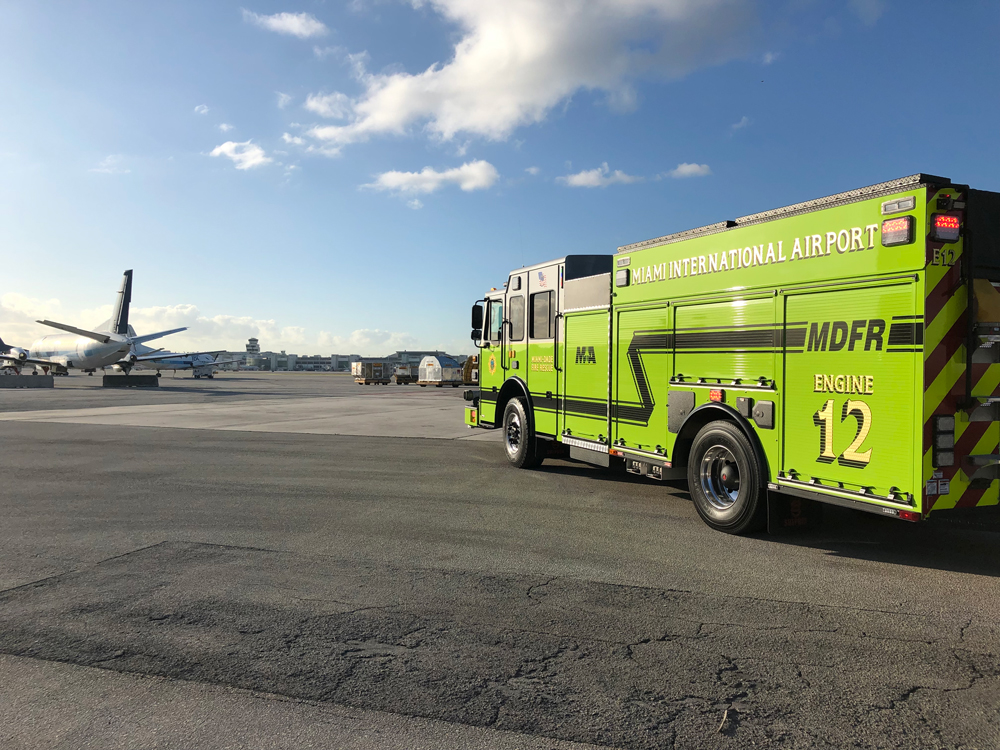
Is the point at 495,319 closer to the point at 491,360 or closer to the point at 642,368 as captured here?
the point at 491,360

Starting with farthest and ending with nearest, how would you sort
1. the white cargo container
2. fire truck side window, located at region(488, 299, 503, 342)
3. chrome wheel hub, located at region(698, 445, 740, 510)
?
1. the white cargo container
2. fire truck side window, located at region(488, 299, 503, 342)
3. chrome wheel hub, located at region(698, 445, 740, 510)

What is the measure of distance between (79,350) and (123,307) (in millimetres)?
4967

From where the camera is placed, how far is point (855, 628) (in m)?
4.27

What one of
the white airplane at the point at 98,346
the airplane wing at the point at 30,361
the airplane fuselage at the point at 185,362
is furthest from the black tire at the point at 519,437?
the airplane fuselage at the point at 185,362

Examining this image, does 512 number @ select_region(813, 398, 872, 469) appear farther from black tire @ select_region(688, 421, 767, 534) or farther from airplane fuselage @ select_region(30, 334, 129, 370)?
airplane fuselage @ select_region(30, 334, 129, 370)

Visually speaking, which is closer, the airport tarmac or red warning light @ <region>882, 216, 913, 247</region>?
the airport tarmac

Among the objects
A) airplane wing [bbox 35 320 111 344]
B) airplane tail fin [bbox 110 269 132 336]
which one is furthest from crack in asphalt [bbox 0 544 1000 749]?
airplane tail fin [bbox 110 269 132 336]

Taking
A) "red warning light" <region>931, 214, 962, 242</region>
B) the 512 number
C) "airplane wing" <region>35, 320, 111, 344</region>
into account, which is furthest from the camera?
"airplane wing" <region>35, 320, 111, 344</region>

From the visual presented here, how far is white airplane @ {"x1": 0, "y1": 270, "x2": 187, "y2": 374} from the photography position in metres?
53.8

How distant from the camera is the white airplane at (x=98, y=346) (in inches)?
2117

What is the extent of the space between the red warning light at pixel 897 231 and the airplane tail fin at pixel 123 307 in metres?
63.0

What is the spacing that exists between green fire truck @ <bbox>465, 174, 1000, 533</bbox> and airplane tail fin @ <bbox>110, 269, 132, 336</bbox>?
5926cm

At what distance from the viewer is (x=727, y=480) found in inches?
266

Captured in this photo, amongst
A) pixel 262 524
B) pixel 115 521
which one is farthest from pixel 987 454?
pixel 115 521
